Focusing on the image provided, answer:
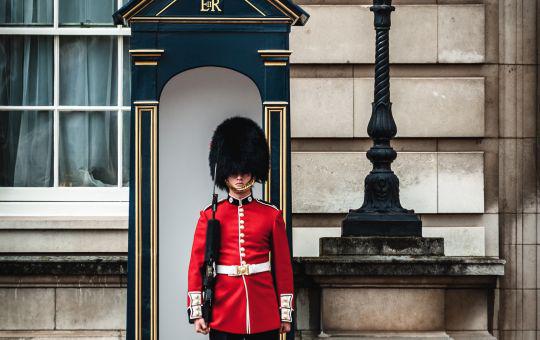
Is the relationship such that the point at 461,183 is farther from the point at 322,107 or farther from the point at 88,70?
the point at 88,70

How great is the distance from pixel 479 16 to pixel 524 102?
702 millimetres

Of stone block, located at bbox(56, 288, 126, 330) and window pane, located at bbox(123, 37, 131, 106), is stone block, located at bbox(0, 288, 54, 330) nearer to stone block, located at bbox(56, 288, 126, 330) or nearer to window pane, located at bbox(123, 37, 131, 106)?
stone block, located at bbox(56, 288, 126, 330)

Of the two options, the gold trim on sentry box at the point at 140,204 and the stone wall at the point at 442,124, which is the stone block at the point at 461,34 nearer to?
the stone wall at the point at 442,124

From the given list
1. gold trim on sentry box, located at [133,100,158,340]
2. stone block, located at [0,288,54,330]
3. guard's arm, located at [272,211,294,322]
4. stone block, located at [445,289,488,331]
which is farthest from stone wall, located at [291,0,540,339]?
guard's arm, located at [272,211,294,322]

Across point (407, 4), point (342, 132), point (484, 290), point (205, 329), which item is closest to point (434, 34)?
point (407, 4)

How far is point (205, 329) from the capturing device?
672 cm

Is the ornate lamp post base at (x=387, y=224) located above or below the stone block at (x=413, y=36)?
below

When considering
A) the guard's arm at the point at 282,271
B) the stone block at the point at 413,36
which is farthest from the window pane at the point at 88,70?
the guard's arm at the point at 282,271

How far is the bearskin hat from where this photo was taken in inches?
272

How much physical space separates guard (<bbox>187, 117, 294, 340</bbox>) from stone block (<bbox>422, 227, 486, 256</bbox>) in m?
2.71

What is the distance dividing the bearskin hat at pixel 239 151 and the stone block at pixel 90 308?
7.64 ft

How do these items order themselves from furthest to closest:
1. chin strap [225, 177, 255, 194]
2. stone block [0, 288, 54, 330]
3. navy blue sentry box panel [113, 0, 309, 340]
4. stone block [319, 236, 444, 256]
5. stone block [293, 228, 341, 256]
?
1. stone block [293, 228, 341, 256]
2. stone block [0, 288, 54, 330]
3. stone block [319, 236, 444, 256]
4. navy blue sentry box panel [113, 0, 309, 340]
5. chin strap [225, 177, 255, 194]

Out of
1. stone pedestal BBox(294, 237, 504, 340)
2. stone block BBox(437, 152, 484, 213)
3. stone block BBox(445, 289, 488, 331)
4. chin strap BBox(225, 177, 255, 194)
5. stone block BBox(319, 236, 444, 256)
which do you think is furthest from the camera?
stone block BBox(437, 152, 484, 213)

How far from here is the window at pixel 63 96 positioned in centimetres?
957
